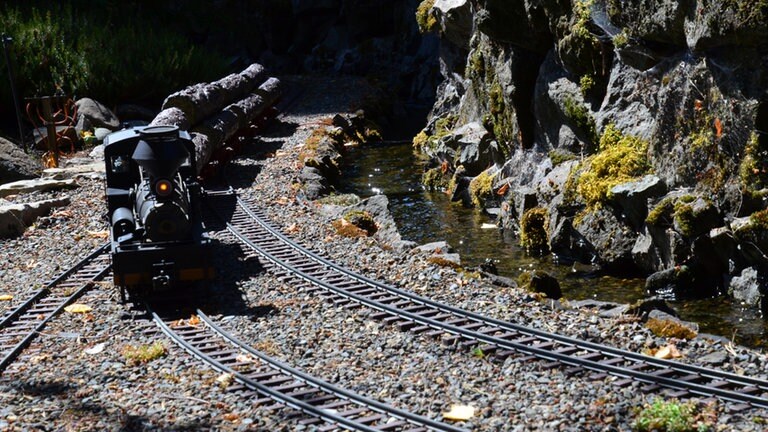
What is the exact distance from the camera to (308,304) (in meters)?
12.3

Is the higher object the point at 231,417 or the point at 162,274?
the point at 162,274

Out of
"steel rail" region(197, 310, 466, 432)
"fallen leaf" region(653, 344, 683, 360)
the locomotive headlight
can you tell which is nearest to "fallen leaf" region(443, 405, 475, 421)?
"steel rail" region(197, 310, 466, 432)

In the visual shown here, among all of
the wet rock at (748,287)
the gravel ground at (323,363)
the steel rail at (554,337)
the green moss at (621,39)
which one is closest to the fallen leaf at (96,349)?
the gravel ground at (323,363)

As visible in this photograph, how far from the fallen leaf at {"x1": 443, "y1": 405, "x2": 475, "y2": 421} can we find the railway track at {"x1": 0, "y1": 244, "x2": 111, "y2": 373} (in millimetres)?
5505

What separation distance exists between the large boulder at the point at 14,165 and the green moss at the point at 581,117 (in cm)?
1316

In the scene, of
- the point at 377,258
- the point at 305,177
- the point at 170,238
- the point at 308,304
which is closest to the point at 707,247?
the point at 377,258

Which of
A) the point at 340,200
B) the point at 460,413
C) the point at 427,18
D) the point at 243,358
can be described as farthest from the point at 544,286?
the point at 427,18

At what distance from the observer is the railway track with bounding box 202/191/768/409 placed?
28.7 feet

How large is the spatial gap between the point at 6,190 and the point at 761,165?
16.0 m

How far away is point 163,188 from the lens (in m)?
11.9

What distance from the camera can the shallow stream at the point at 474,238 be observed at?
12.2 metres

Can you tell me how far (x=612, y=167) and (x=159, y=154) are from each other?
327 inches

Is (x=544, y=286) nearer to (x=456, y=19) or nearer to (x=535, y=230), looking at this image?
(x=535, y=230)

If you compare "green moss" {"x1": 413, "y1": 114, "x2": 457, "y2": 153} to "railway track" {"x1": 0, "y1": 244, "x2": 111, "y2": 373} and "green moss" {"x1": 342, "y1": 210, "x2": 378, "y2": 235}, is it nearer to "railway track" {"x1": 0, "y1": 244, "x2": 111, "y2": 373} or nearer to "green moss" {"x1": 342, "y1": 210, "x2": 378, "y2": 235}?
"green moss" {"x1": 342, "y1": 210, "x2": 378, "y2": 235}
